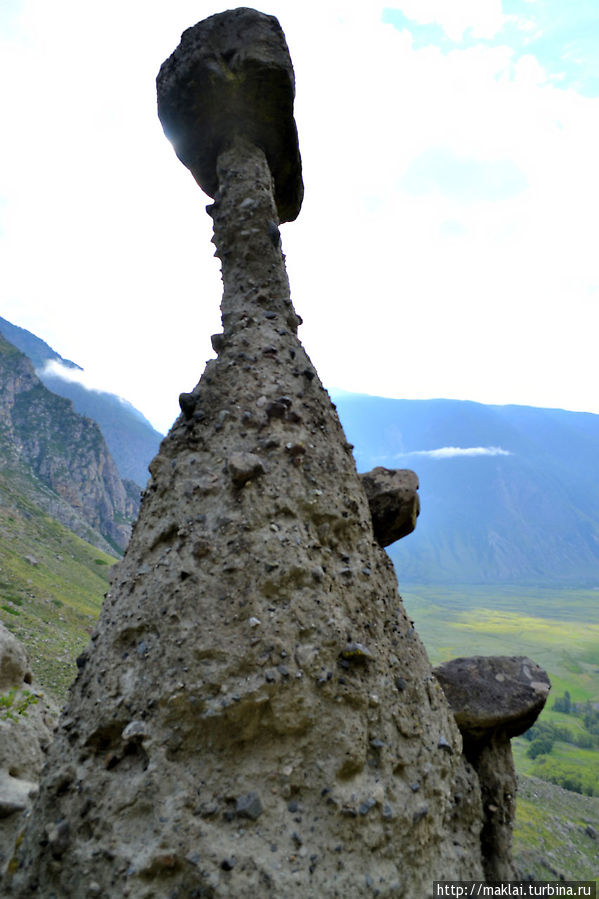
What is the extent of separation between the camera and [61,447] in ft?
282

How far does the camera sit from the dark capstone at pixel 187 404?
5.00 m

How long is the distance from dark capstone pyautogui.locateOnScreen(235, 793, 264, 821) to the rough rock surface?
1.87m

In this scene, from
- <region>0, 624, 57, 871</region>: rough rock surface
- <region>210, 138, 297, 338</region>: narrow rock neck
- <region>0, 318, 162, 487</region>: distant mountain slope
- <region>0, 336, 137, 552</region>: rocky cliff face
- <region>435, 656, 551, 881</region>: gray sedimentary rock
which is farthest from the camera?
<region>0, 318, 162, 487</region>: distant mountain slope

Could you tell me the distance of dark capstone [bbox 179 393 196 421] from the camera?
16.4ft

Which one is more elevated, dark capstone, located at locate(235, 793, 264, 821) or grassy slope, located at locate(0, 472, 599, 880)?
dark capstone, located at locate(235, 793, 264, 821)

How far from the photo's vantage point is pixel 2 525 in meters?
40.3

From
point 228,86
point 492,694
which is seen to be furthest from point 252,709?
point 228,86

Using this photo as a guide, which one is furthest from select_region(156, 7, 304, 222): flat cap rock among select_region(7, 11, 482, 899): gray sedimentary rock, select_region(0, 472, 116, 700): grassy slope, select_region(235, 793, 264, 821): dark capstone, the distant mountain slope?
the distant mountain slope

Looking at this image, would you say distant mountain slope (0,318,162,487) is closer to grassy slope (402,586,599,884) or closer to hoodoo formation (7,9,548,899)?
grassy slope (402,586,599,884)

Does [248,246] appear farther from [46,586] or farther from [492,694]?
[46,586]

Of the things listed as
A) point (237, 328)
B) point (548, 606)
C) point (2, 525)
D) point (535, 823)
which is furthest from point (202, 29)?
point (548, 606)

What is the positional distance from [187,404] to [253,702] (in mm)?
2975

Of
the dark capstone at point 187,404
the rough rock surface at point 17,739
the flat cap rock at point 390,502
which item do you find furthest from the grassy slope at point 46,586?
the flat cap rock at point 390,502

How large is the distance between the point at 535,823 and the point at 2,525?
4299 centimetres
